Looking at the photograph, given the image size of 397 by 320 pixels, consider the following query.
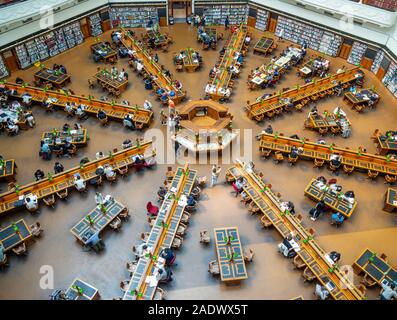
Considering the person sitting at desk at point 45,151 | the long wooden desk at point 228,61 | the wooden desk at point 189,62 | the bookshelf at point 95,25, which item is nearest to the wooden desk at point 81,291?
the person sitting at desk at point 45,151

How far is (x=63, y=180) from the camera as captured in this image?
57.3ft

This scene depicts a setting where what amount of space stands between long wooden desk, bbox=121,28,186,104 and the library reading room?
0.37 feet

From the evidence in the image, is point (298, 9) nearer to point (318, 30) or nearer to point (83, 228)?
point (318, 30)

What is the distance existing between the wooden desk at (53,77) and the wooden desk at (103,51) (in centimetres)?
309

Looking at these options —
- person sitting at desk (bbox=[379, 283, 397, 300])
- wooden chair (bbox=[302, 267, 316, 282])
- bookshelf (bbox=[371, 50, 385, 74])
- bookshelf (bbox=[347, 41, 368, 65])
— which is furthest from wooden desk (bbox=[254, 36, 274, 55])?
person sitting at desk (bbox=[379, 283, 397, 300])

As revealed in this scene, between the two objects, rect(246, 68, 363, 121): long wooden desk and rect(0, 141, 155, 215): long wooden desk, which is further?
rect(246, 68, 363, 121): long wooden desk

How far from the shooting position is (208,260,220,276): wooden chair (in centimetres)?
1460

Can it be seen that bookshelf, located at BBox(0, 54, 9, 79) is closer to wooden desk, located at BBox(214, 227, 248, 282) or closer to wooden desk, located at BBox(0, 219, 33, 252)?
wooden desk, located at BBox(0, 219, 33, 252)

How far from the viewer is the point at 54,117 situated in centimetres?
2150

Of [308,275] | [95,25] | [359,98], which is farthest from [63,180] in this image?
[359,98]

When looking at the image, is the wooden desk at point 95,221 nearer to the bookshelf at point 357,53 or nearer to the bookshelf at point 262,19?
the bookshelf at point 357,53

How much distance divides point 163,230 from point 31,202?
6219 millimetres

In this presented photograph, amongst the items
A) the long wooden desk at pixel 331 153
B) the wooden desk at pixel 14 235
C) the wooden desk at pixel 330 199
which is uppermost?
the long wooden desk at pixel 331 153

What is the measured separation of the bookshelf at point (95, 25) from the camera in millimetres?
26953
